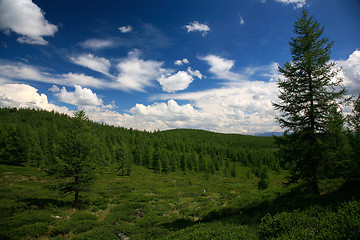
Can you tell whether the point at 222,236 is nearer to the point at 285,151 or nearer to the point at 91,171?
the point at 285,151

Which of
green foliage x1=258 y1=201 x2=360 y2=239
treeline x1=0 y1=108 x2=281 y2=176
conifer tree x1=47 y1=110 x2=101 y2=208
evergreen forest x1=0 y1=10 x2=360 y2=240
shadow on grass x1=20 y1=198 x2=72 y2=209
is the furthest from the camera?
treeline x1=0 y1=108 x2=281 y2=176

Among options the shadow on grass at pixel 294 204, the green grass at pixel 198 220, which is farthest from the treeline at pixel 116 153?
the shadow on grass at pixel 294 204

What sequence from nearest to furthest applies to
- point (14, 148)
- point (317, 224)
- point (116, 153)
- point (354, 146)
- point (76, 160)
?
1. point (317, 224)
2. point (354, 146)
3. point (76, 160)
4. point (14, 148)
5. point (116, 153)

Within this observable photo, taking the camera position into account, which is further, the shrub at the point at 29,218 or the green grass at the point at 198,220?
the shrub at the point at 29,218

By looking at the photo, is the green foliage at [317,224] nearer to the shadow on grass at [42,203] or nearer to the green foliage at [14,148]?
the shadow on grass at [42,203]

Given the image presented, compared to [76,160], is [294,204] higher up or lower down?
lower down

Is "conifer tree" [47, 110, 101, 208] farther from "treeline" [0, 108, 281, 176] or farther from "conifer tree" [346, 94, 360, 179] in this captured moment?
"conifer tree" [346, 94, 360, 179]

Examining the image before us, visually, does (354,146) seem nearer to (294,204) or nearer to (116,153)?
(294,204)

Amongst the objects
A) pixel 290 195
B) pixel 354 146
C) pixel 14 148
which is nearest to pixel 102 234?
pixel 290 195

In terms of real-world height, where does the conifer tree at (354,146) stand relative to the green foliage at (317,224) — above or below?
above

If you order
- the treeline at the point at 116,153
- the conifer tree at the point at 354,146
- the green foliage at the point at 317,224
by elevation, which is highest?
the conifer tree at the point at 354,146

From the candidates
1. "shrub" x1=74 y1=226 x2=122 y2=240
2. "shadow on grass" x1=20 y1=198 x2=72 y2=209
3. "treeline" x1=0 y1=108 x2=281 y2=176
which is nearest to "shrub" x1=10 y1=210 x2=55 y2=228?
"shadow on grass" x1=20 y1=198 x2=72 y2=209

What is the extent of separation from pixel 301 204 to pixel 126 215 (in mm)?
16501

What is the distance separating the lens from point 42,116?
14225cm
